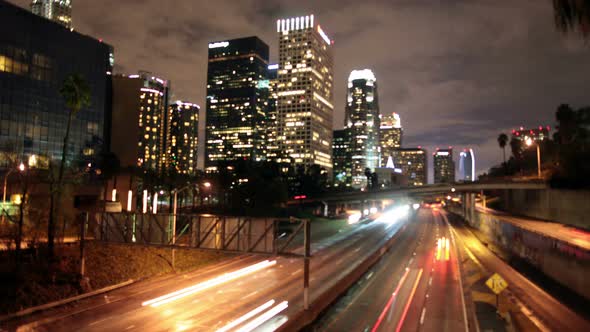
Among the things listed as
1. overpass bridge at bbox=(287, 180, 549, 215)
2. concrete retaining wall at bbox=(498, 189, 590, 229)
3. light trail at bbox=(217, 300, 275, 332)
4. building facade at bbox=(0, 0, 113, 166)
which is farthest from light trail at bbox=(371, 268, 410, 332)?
building facade at bbox=(0, 0, 113, 166)

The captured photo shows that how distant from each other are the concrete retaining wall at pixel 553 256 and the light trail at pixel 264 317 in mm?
25732

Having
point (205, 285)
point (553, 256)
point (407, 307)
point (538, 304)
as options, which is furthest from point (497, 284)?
point (205, 285)

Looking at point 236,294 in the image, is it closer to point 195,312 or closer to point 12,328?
point 195,312

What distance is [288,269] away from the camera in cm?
4634

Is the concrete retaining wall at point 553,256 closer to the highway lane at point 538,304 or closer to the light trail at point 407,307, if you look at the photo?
the highway lane at point 538,304

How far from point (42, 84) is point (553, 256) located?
98753mm

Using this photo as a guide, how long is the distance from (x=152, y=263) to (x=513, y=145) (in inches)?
7943

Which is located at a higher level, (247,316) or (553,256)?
(553,256)

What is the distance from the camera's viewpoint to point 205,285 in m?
37.4

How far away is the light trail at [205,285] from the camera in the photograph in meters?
31.9

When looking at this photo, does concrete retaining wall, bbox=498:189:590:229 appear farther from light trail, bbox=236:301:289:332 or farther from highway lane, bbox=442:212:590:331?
light trail, bbox=236:301:289:332

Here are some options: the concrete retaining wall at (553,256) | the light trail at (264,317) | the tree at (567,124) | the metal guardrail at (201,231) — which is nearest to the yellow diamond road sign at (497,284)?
the concrete retaining wall at (553,256)

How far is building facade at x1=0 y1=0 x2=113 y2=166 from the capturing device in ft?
259

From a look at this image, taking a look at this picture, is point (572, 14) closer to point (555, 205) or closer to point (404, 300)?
point (404, 300)
